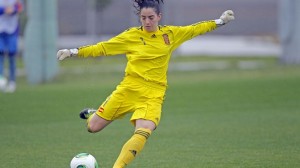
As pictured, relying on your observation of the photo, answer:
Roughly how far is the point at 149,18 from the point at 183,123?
16.7ft

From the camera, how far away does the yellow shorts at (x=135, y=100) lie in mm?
8625

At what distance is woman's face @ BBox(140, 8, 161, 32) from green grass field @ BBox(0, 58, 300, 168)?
5.58 ft

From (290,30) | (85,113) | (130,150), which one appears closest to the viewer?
(130,150)

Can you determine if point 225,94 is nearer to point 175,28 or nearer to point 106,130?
point 106,130

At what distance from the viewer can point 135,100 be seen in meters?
8.76

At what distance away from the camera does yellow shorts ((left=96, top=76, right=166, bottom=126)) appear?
8625 millimetres

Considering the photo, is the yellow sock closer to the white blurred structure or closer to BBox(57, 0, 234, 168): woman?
BBox(57, 0, 234, 168): woman

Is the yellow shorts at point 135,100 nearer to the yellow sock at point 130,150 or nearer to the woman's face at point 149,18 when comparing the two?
the yellow sock at point 130,150

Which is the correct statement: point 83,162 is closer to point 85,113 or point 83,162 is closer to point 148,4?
point 85,113

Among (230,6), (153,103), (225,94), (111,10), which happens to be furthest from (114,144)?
(230,6)

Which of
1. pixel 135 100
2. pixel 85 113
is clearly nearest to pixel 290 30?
pixel 85 113

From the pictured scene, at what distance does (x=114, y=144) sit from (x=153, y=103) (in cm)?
281

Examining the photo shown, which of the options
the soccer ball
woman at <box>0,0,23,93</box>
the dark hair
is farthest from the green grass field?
the dark hair

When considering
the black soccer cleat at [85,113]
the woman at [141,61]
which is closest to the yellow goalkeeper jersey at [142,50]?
the woman at [141,61]
